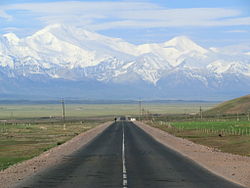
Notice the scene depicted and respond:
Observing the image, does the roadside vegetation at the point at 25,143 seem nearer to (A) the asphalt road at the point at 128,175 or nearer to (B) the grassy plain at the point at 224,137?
(A) the asphalt road at the point at 128,175

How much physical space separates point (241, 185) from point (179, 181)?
2.53 m

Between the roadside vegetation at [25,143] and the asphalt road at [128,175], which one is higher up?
the roadside vegetation at [25,143]

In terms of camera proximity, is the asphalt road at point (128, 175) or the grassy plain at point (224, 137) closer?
the asphalt road at point (128, 175)

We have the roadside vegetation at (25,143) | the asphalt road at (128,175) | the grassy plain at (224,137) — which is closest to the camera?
the asphalt road at (128,175)

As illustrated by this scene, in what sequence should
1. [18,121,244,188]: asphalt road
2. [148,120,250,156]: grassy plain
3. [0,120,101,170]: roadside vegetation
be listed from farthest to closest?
[148,120,250,156]: grassy plain → [0,120,101,170]: roadside vegetation → [18,121,244,188]: asphalt road

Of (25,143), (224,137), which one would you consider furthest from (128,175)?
(25,143)

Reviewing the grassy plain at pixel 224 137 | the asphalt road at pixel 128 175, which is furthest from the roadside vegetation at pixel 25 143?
the grassy plain at pixel 224 137

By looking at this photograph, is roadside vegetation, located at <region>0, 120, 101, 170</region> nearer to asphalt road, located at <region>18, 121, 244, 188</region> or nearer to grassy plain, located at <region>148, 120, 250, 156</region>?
asphalt road, located at <region>18, 121, 244, 188</region>

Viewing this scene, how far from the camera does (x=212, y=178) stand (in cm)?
2717


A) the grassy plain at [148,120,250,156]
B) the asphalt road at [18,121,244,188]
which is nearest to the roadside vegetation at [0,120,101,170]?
the asphalt road at [18,121,244,188]

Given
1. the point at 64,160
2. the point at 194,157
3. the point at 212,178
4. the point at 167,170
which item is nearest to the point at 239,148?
the point at 194,157

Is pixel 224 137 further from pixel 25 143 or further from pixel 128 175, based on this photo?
pixel 128 175

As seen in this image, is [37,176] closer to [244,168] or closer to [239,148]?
[244,168]

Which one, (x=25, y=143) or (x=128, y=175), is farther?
(x=25, y=143)
